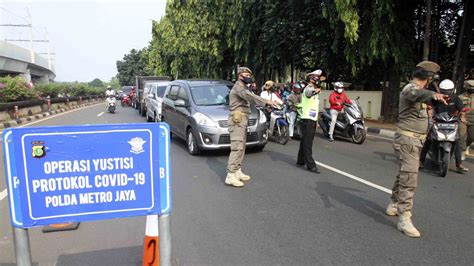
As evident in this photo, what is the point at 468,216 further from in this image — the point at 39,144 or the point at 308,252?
the point at 39,144

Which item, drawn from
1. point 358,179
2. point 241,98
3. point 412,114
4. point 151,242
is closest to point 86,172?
point 151,242

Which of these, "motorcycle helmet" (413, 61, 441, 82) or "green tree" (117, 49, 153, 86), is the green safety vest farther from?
"green tree" (117, 49, 153, 86)

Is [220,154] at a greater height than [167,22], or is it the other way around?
[167,22]

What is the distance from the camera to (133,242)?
421cm

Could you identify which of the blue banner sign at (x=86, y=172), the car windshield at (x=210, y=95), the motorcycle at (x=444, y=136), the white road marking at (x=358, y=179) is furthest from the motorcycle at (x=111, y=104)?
the blue banner sign at (x=86, y=172)

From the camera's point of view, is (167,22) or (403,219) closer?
(403,219)

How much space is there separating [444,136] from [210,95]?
16.5 ft

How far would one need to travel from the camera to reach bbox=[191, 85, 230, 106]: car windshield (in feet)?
30.6

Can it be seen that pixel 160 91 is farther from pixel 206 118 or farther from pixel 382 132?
pixel 382 132

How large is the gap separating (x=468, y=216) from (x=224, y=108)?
17.5 ft

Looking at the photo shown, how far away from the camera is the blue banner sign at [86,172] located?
101 inches

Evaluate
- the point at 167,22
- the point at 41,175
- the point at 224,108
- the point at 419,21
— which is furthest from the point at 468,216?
the point at 167,22

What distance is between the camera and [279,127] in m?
10.7

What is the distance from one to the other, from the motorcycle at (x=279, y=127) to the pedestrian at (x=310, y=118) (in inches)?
126
